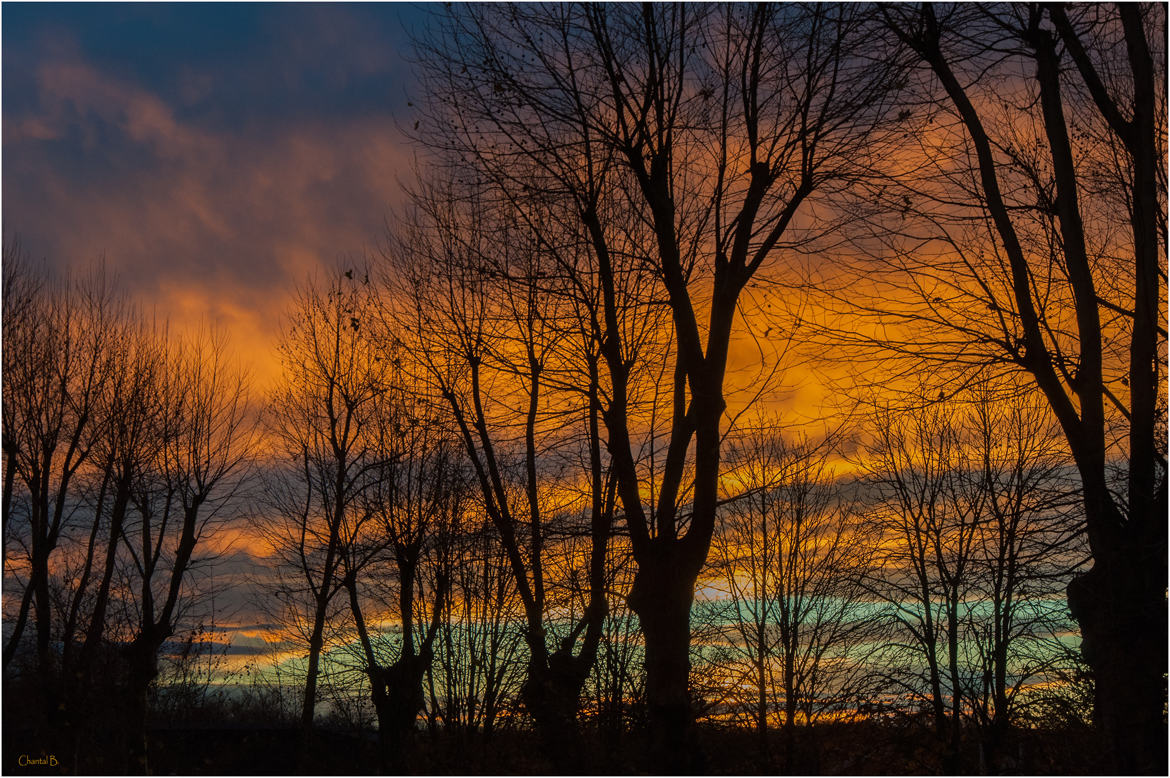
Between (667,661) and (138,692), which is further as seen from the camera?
(138,692)

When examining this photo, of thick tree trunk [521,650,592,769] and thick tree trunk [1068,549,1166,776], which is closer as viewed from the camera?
thick tree trunk [1068,549,1166,776]

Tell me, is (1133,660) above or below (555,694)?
above

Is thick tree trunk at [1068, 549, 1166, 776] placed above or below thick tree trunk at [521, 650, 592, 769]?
above

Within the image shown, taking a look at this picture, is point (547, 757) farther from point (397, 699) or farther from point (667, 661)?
point (667, 661)

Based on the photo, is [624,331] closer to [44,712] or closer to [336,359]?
[336,359]

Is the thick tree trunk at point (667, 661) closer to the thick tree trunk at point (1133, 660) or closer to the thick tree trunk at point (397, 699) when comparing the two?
the thick tree trunk at point (1133, 660)

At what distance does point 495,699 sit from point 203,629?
1155cm

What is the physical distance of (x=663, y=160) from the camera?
27.9 ft

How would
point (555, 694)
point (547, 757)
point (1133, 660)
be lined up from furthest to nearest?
point (547, 757), point (555, 694), point (1133, 660)

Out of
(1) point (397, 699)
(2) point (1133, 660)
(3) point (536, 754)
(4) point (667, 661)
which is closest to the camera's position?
(2) point (1133, 660)

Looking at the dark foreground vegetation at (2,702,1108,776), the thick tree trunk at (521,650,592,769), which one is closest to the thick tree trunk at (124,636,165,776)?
the dark foreground vegetation at (2,702,1108,776)

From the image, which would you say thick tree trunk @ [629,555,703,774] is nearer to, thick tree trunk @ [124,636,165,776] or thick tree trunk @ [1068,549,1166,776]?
thick tree trunk @ [1068,549,1166,776]

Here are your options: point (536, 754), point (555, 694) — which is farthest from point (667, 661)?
point (536, 754)

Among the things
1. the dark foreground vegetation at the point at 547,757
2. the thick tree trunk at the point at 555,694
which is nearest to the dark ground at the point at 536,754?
the dark foreground vegetation at the point at 547,757
